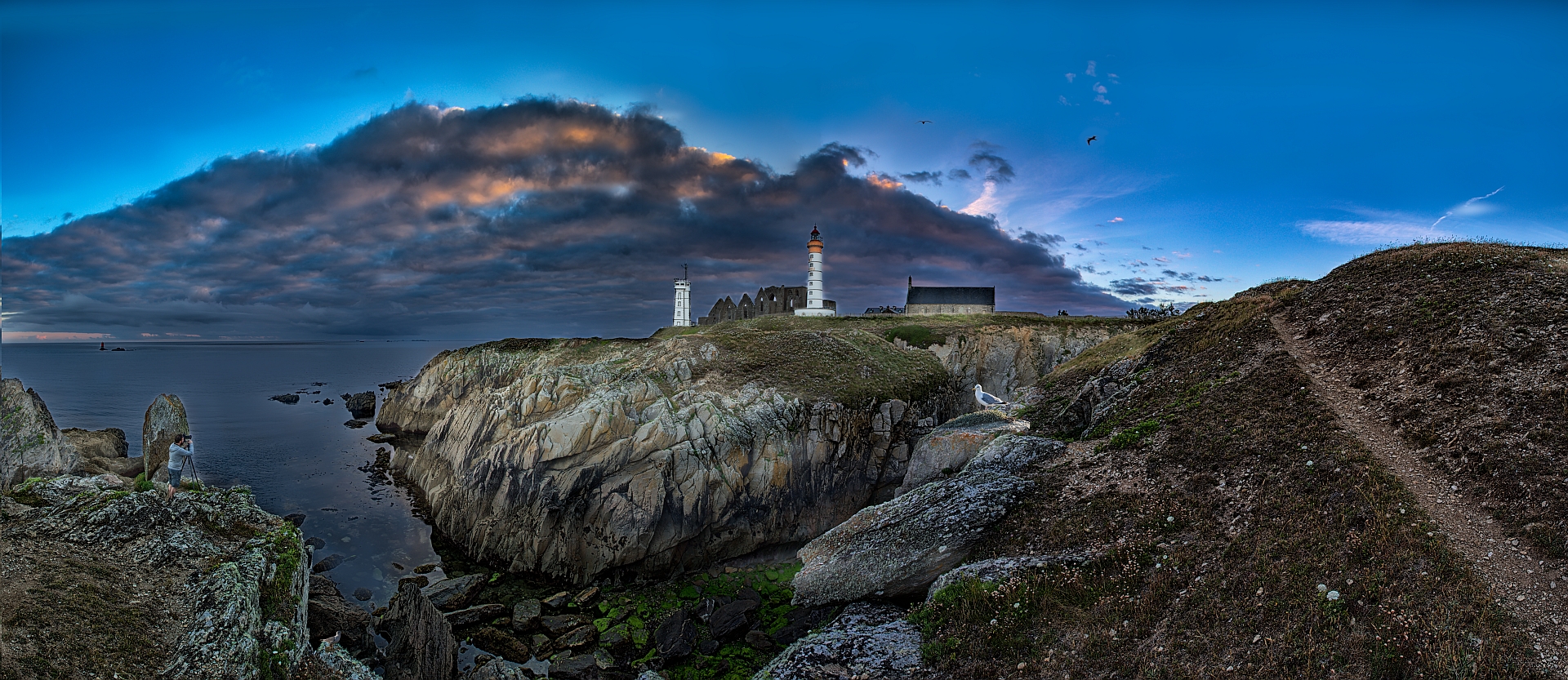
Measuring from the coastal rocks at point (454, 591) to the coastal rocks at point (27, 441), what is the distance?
61.6 feet

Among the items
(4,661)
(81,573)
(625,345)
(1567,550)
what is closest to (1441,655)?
(1567,550)

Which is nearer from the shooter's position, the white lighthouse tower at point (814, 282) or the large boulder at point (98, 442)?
the large boulder at point (98, 442)

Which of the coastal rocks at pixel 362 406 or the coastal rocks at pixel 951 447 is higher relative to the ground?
the coastal rocks at pixel 951 447

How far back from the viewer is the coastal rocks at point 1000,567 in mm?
13055

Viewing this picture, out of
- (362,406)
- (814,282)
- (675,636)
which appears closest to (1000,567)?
(675,636)

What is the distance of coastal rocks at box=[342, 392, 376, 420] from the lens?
6119 cm

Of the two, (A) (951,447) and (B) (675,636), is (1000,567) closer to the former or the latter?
(A) (951,447)

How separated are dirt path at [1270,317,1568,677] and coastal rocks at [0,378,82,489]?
45.2 m

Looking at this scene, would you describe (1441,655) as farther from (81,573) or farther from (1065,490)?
(81,573)

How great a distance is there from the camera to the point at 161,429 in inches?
1013

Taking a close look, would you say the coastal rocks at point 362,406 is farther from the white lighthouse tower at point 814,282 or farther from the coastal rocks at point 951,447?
the coastal rocks at point 951,447

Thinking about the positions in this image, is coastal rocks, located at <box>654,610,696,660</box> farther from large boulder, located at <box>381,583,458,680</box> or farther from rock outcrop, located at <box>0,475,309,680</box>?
rock outcrop, located at <box>0,475,309,680</box>

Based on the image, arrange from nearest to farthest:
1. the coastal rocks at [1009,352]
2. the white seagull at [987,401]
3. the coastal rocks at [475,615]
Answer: the coastal rocks at [475,615], the white seagull at [987,401], the coastal rocks at [1009,352]

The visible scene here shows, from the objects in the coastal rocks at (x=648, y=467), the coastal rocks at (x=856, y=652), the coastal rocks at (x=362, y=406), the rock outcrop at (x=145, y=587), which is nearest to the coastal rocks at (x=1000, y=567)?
the coastal rocks at (x=856, y=652)
